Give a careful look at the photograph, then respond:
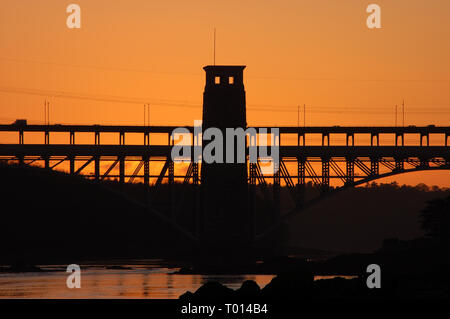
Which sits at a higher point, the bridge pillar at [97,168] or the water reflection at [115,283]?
the bridge pillar at [97,168]

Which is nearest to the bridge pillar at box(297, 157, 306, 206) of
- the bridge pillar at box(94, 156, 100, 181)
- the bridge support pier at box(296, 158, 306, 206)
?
the bridge support pier at box(296, 158, 306, 206)

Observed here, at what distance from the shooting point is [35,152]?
113 meters

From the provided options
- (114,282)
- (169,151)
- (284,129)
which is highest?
(284,129)

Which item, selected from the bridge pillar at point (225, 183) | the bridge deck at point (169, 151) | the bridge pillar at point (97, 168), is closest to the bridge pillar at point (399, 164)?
the bridge deck at point (169, 151)

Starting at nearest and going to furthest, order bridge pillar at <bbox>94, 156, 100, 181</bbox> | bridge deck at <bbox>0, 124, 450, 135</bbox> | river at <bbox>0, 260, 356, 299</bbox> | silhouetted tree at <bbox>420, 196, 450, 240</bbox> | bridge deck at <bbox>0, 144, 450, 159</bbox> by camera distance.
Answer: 1. river at <bbox>0, 260, 356, 299</bbox>
2. silhouetted tree at <bbox>420, 196, 450, 240</bbox>
3. bridge pillar at <bbox>94, 156, 100, 181</bbox>
4. bridge deck at <bbox>0, 144, 450, 159</bbox>
5. bridge deck at <bbox>0, 124, 450, 135</bbox>

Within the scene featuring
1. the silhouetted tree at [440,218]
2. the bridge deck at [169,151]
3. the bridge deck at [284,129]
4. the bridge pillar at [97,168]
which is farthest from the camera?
the bridge deck at [284,129]

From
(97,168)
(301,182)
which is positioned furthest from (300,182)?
(97,168)

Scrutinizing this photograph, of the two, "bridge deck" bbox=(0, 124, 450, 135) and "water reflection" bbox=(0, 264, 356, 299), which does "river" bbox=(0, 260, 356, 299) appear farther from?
"bridge deck" bbox=(0, 124, 450, 135)

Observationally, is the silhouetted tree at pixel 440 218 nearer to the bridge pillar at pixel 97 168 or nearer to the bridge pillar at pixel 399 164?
the bridge pillar at pixel 399 164

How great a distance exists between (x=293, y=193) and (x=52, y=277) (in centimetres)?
2101

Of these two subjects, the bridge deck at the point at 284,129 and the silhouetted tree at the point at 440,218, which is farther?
the bridge deck at the point at 284,129

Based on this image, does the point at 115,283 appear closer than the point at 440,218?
Yes

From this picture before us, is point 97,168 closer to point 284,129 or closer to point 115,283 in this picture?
point 284,129
